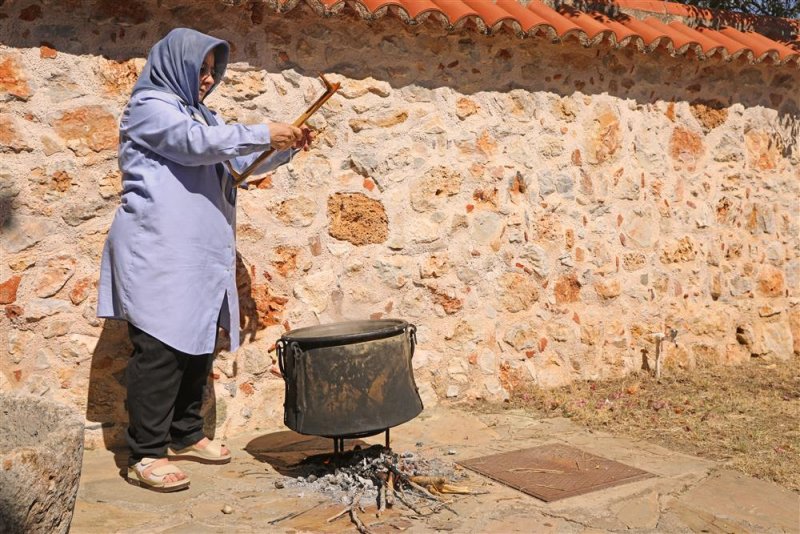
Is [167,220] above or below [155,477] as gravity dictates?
above

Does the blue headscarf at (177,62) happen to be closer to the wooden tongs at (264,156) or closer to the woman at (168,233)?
the woman at (168,233)

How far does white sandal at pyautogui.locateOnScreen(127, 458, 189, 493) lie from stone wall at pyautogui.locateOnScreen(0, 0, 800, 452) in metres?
0.57

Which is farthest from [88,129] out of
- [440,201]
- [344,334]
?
[440,201]

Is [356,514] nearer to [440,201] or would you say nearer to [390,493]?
[390,493]

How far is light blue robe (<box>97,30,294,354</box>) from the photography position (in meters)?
3.38

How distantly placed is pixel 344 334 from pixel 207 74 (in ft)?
3.86

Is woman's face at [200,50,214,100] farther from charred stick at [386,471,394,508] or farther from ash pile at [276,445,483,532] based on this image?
charred stick at [386,471,394,508]

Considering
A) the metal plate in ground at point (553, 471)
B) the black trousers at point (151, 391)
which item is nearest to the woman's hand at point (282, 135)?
the black trousers at point (151, 391)

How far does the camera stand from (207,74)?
11.9 ft

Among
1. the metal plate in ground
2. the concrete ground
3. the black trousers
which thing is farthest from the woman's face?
the metal plate in ground

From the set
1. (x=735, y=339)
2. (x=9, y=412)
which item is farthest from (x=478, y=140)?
(x=9, y=412)

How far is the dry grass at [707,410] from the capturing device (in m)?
4.11

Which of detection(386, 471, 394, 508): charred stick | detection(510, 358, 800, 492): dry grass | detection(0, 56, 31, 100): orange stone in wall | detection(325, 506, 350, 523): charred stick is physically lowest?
detection(325, 506, 350, 523): charred stick

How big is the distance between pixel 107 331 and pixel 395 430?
1.44m
